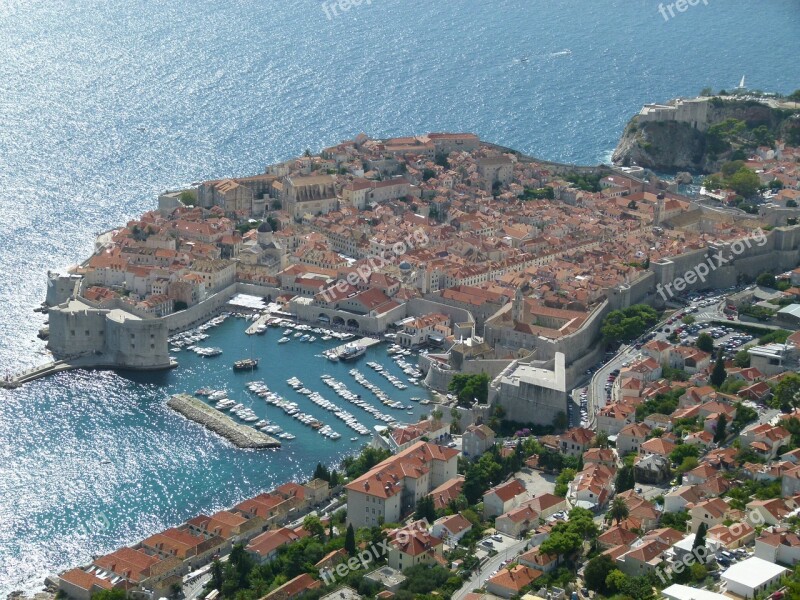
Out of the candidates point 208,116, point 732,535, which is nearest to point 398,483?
point 732,535

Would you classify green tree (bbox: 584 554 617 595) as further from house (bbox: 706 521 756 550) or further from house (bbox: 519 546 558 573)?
house (bbox: 706 521 756 550)

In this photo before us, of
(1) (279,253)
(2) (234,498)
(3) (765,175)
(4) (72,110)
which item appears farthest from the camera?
(4) (72,110)

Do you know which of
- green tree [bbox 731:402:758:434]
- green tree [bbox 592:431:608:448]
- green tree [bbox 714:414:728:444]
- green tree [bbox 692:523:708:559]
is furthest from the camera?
green tree [bbox 592:431:608:448]

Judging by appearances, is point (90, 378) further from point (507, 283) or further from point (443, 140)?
point (443, 140)

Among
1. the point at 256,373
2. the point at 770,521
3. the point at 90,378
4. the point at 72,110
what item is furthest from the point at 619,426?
the point at 72,110

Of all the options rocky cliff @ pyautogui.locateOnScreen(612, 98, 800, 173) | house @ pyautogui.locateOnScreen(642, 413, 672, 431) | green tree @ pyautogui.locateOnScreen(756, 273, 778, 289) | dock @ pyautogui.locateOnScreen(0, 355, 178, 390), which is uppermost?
dock @ pyautogui.locateOnScreen(0, 355, 178, 390)

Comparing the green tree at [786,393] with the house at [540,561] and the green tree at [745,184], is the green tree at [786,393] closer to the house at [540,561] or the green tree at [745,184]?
the house at [540,561]

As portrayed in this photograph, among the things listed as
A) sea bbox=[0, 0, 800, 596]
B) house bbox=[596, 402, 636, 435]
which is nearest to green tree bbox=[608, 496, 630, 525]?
house bbox=[596, 402, 636, 435]
